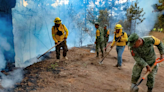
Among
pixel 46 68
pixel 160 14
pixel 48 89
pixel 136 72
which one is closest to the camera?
pixel 136 72

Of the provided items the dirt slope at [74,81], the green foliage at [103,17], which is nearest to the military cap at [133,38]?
the dirt slope at [74,81]

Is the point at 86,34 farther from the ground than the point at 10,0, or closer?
closer

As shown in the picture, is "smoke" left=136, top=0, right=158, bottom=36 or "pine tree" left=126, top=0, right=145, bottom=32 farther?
"smoke" left=136, top=0, right=158, bottom=36

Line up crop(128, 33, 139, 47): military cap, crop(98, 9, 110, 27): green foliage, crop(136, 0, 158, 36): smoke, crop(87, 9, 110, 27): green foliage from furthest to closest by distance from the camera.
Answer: crop(136, 0, 158, 36): smoke, crop(98, 9, 110, 27): green foliage, crop(87, 9, 110, 27): green foliage, crop(128, 33, 139, 47): military cap

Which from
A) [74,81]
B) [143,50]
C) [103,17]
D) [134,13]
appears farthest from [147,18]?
[74,81]

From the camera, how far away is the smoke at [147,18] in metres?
16.8

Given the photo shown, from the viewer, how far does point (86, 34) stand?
1032cm

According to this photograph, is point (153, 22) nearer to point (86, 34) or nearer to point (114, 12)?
point (114, 12)

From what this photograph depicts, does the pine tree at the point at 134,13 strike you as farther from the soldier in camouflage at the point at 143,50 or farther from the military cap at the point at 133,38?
the military cap at the point at 133,38

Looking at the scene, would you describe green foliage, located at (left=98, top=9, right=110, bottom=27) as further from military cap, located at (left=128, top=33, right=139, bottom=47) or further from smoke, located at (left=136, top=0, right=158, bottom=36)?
military cap, located at (left=128, top=33, right=139, bottom=47)

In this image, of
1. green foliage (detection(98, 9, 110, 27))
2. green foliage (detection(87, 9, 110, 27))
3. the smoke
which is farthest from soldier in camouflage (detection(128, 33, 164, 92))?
the smoke

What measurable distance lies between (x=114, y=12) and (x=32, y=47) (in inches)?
425

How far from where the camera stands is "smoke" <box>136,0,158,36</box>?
662 inches

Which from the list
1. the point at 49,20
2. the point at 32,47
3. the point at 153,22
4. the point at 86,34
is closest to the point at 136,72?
the point at 32,47
